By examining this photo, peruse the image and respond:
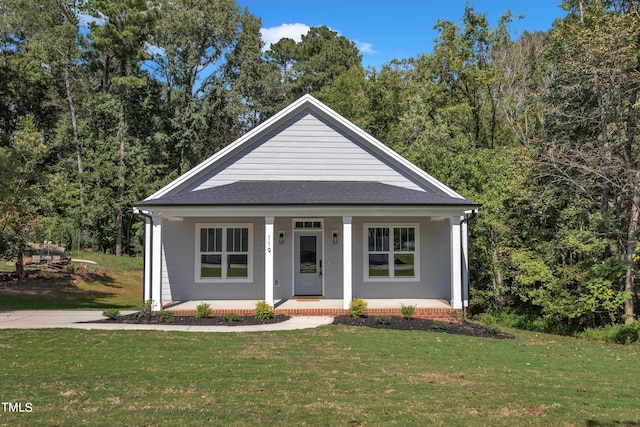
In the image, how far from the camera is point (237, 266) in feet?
50.5

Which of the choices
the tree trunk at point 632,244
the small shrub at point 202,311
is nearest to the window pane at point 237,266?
the small shrub at point 202,311

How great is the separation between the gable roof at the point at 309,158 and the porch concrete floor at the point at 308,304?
3.60 metres

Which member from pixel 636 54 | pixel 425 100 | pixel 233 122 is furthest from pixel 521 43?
pixel 233 122

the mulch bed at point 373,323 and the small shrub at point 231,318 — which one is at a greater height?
the small shrub at point 231,318

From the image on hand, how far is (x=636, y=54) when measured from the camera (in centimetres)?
1442

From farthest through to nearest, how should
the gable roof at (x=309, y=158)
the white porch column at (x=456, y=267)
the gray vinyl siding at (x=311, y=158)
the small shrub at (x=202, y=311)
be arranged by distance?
1. the gray vinyl siding at (x=311, y=158)
2. the gable roof at (x=309, y=158)
3. the white porch column at (x=456, y=267)
4. the small shrub at (x=202, y=311)

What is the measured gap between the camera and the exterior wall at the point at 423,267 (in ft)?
50.7

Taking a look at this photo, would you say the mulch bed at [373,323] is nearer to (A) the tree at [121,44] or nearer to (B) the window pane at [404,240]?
(B) the window pane at [404,240]

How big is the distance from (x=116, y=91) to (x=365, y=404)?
36.2 m

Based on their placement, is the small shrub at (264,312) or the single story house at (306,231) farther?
the single story house at (306,231)

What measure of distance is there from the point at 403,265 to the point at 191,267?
6.72 meters

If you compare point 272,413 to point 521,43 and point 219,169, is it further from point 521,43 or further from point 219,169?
point 521,43

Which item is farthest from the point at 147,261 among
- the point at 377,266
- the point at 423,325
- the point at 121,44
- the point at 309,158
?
the point at 121,44

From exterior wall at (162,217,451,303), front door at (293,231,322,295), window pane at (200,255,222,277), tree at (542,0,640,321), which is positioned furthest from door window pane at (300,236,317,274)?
tree at (542,0,640,321)
